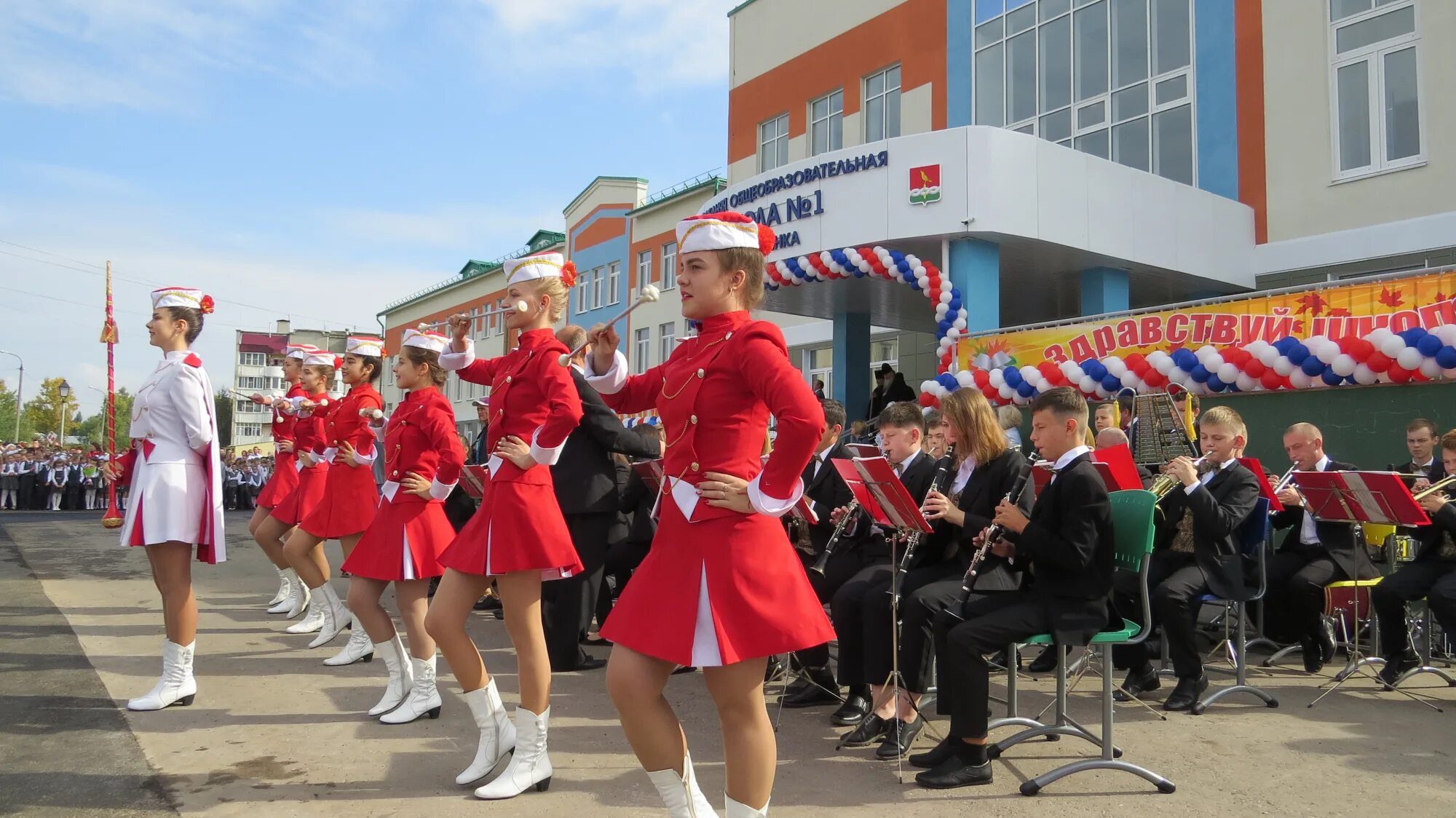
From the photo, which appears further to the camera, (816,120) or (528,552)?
(816,120)

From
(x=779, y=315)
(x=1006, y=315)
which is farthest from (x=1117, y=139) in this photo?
(x=779, y=315)

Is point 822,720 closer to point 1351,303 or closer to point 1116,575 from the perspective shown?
point 1116,575

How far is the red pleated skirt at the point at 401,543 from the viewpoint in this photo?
16.5 ft

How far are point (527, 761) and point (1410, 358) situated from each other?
8.39 m

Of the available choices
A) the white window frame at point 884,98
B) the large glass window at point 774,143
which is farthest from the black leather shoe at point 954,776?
the large glass window at point 774,143

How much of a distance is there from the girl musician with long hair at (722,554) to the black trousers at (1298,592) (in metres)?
4.99

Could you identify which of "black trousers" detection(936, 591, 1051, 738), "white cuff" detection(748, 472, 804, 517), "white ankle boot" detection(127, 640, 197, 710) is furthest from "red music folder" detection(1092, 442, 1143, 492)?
"white ankle boot" detection(127, 640, 197, 710)

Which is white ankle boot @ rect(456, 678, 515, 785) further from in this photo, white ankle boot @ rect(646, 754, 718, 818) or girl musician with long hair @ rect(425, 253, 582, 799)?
white ankle boot @ rect(646, 754, 718, 818)

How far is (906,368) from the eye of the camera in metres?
22.0

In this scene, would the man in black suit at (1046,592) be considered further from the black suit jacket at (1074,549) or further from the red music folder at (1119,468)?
the red music folder at (1119,468)

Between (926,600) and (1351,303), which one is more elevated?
(1351,303)

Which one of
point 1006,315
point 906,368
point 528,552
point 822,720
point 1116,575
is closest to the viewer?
point 528,552

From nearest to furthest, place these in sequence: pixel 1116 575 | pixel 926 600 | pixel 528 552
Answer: pixel 528 552 < pixel 926 600 < pixel 1116 575

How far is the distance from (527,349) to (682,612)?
1845 mm
